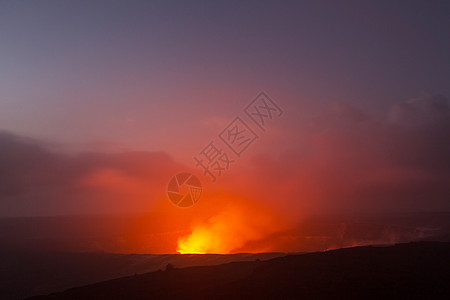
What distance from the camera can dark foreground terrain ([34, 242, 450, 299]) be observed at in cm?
3172

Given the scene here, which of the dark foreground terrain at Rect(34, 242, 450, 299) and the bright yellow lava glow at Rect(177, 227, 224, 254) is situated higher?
the bright yellow lava glow at Rect(177, 227, 224, 254)

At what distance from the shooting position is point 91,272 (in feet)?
286

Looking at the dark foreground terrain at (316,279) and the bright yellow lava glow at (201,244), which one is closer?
the dark foreground terrain at (316,279)

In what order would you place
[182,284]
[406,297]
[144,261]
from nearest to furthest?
[406,297]
[182,284]
[144,261]

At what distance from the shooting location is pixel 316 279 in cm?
3584

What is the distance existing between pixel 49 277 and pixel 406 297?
83929 mm

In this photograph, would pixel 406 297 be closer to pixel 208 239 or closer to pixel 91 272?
pixel 91 272

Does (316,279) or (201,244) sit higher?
(201,244)

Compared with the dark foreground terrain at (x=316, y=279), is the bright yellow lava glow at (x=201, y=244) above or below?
above

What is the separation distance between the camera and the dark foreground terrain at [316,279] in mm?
31719

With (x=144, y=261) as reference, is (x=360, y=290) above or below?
below

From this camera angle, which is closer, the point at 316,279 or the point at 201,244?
the point at 316,279

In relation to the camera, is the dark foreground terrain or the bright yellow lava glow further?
the bright yellow lava glow

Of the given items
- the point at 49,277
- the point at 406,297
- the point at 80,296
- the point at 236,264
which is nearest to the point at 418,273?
the point at 406,297
